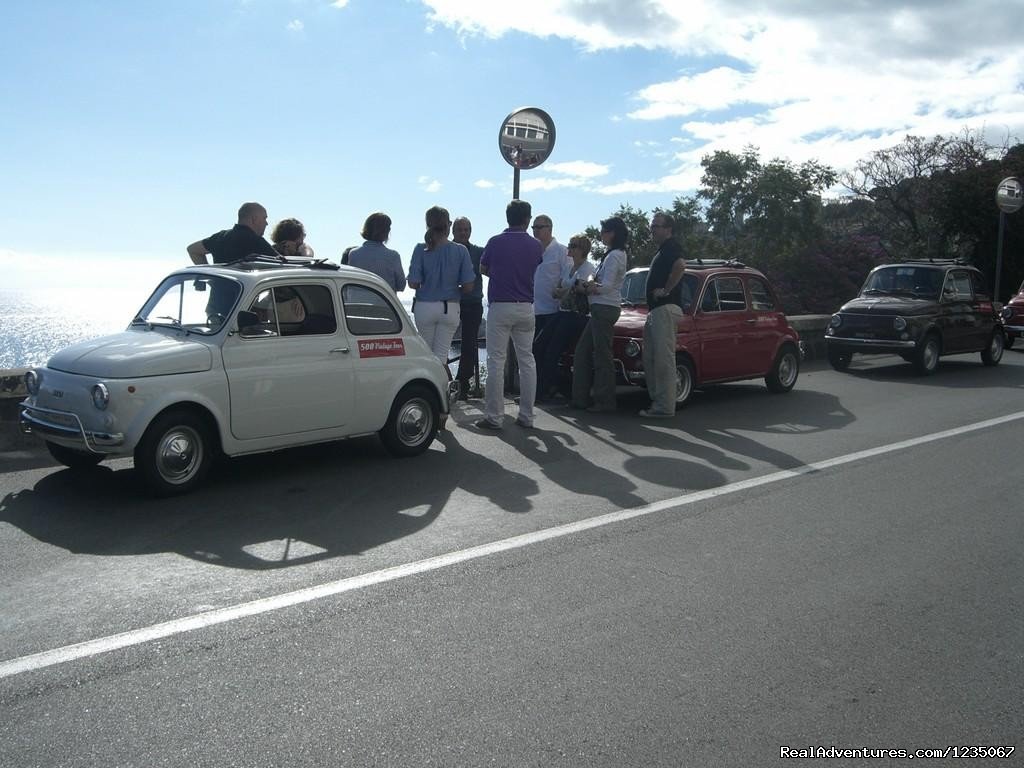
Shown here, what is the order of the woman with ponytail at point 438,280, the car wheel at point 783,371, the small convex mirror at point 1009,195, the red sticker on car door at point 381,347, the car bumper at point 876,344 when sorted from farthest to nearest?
the small convex mirror at point 1009,195 → the car bumper at point 876,344 → the car wheel at point 783,371 → the woman with ponytail at point 438,280 → the red sticker on car door at point 381,347

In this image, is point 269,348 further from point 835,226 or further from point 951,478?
point 835,226

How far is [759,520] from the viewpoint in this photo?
6.62 meters

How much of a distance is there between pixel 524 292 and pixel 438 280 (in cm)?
102

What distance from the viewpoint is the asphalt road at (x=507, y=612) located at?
357cm

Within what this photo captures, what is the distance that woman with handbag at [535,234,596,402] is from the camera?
1162 cm

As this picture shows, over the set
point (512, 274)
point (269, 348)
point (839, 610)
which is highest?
point (512, 274)

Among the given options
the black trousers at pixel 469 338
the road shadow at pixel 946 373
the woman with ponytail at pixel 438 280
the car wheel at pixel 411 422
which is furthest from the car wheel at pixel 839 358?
the car wheel at pixel 411 422

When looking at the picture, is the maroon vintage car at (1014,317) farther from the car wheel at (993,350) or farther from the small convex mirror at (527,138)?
the small convex mirror at (527,138)

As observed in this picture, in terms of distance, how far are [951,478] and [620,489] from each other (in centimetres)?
287

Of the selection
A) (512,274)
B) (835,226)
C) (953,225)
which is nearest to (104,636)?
(512,274)

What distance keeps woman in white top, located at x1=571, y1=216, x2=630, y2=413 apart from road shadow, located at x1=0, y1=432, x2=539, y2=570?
3093mm

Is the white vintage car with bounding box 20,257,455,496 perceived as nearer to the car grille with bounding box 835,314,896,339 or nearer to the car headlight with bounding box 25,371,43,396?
the car headlight with bounding box 25,371,43,396

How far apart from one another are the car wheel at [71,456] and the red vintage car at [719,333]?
249 inches

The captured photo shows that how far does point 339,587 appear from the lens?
5043 millimetres
